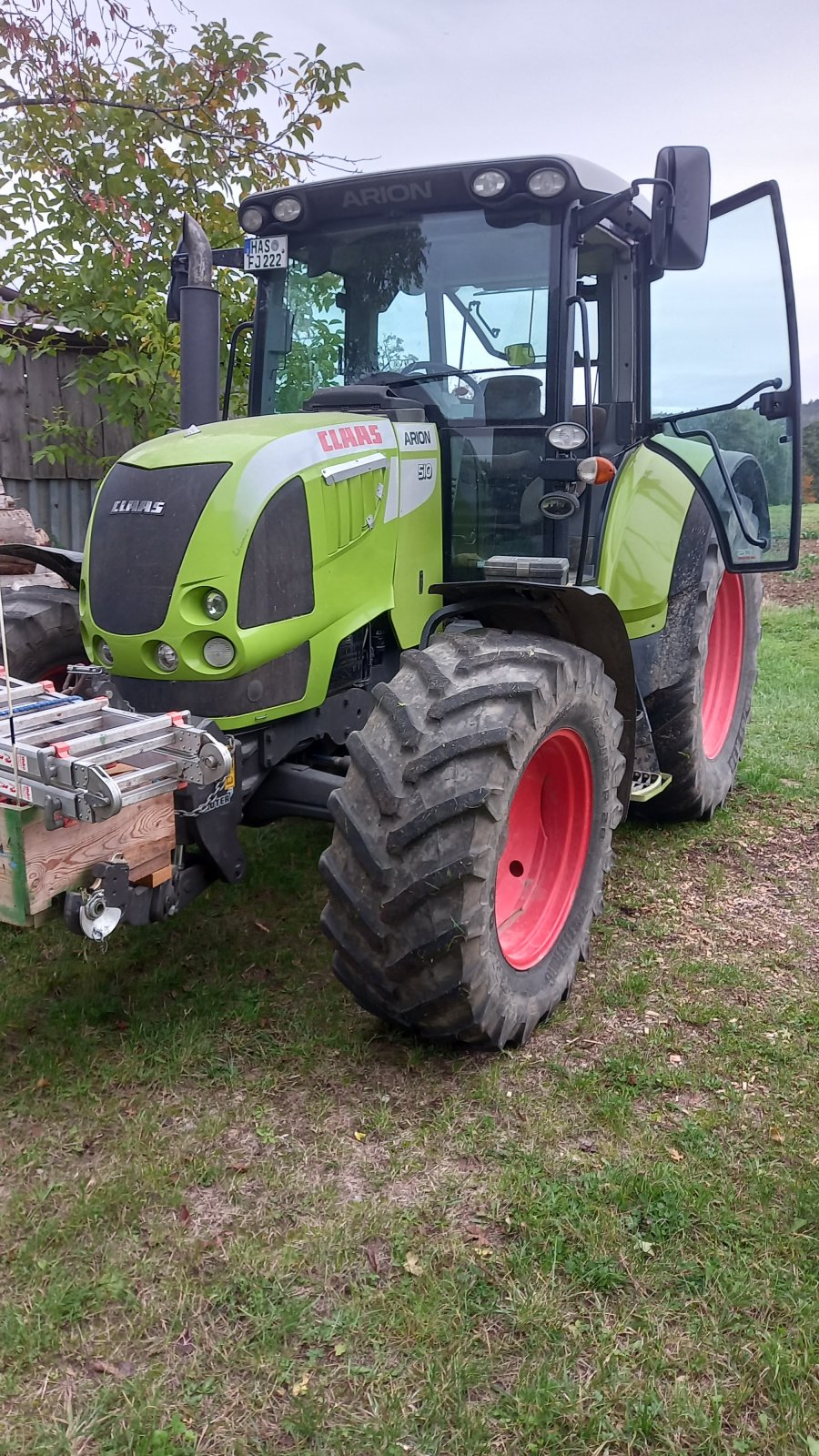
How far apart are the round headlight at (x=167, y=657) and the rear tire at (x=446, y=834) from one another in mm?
546

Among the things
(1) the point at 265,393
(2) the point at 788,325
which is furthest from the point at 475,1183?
Answer: (2) the point at 788,325

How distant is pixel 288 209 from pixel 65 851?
247 centimetres

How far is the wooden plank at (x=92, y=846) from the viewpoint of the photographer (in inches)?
99.6

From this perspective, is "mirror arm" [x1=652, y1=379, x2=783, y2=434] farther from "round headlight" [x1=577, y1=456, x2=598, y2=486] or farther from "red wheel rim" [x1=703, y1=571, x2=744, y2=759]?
"red wheel rim" [x1=703, y1=571, x2=744, y2=759]

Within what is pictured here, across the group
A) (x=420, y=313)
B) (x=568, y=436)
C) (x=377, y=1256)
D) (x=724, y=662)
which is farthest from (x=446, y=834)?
(x=724, y=662)

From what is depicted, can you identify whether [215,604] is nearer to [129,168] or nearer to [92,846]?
[92,846]

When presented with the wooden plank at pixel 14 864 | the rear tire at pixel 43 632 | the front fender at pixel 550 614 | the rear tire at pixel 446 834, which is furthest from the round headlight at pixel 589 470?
the wooden plank at pixel 14 864

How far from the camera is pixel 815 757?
19.9 ft

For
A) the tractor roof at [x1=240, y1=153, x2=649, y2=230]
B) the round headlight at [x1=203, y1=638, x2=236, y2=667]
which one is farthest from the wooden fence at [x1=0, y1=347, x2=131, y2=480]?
the round headlight at [x1=203, y1=638, x2=236, y2=667]

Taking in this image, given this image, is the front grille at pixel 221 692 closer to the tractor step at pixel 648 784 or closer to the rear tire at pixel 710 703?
the tractor step at pixel 648 784

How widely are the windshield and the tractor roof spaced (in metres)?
0.06

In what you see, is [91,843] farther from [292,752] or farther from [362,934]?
[292,752]

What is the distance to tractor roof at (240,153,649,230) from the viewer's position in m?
3.44

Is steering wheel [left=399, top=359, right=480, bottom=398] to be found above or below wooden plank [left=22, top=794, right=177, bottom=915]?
above
